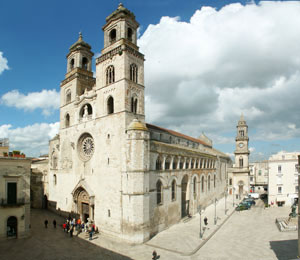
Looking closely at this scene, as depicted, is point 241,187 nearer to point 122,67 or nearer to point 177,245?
point 177,245

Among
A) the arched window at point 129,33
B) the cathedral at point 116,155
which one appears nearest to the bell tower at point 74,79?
the cathedral at point 116,155

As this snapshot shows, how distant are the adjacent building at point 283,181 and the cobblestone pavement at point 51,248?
35794 millimetres

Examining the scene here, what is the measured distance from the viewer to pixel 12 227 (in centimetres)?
2384

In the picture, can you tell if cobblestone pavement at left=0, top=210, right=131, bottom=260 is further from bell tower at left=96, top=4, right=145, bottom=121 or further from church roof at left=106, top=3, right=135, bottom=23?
church roof at left=106, top=3, right=135, bottom=23

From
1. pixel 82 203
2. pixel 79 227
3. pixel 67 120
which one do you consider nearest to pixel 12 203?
pixel 79 227

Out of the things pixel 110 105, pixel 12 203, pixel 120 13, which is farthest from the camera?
pixel 110 105

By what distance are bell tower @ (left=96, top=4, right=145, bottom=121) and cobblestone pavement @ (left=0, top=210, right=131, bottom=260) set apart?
13.8 meters

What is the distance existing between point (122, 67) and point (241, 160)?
48624mm

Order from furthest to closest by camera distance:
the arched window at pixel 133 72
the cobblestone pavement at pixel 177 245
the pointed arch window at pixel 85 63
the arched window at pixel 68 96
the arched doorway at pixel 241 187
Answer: the arched doorway at pixel 241 187 < the pointed arch window at pixel 85 63 < the arched window at pixel 68 96 < the arched window at pixel 133 72 < the cobblestone pavement at pixel 177 245

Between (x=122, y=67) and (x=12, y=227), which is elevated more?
(x=122, y=67)

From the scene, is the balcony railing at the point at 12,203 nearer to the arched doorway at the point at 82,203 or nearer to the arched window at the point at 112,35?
the arched doorway at the point at 82,203

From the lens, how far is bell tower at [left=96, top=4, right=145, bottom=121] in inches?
1029

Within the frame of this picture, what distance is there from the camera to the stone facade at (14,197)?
2300 cm

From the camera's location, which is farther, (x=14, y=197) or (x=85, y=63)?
(x=85, y=63)
